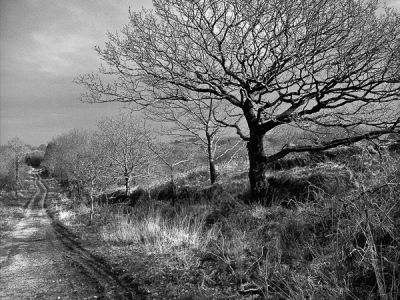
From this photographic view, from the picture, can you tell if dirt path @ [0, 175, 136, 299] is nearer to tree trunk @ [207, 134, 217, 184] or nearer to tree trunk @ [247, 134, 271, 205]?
tree trunk @ [247, 134, 271, 205]

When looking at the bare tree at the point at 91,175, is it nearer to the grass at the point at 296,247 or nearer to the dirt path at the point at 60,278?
the dirt path at the point at 60,278

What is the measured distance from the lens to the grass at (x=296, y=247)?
3.42 metres

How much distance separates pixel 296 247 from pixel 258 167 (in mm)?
4327

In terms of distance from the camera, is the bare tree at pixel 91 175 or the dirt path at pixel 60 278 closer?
the dirt path at pixel 60 278

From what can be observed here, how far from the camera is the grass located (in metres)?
3.42

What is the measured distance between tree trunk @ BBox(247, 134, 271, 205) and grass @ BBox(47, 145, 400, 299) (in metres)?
0.42

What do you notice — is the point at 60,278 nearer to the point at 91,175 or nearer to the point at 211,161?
the point at 211,161

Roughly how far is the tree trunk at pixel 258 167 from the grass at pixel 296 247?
1.37 ft

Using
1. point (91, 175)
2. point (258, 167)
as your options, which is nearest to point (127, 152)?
point (91, 175)

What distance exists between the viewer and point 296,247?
490 cm

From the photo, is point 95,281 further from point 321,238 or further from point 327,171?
point 327,171

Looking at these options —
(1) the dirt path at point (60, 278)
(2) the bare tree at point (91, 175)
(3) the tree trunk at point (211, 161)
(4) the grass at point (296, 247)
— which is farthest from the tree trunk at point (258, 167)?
(2) the bare tree at point (91, 175)

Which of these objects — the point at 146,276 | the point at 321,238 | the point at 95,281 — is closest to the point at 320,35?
the point at 321,238

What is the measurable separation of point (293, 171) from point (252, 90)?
3.59 metres
